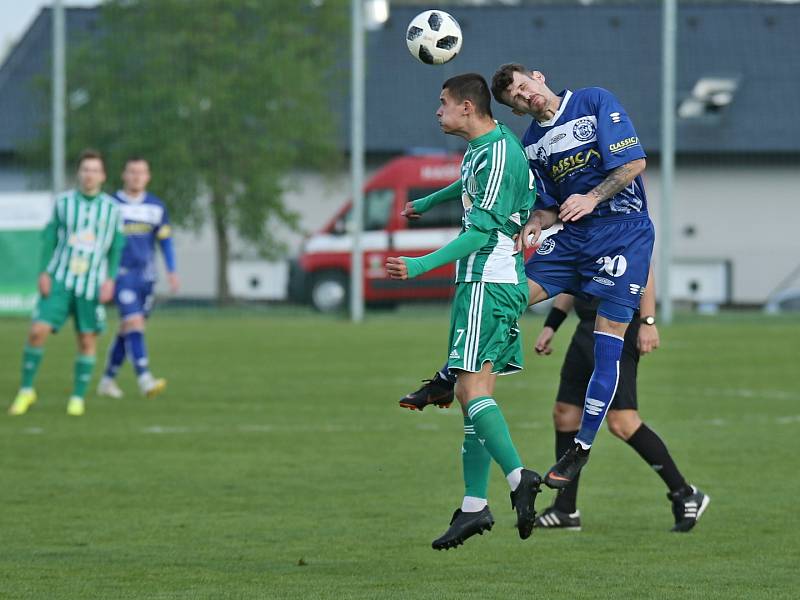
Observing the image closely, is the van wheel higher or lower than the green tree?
lower

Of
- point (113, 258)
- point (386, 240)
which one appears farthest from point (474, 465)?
point (386, 240)

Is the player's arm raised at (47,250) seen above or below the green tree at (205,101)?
below

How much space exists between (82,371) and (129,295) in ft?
5.62

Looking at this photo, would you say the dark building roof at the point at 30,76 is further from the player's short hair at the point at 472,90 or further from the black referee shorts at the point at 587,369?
the player's short hair at the point at 472,90

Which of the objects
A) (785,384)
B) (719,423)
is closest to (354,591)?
(719,423)

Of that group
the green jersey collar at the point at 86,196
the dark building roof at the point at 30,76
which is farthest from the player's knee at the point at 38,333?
the dark building roof at the point at 30,76

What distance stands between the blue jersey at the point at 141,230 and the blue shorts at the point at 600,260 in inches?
317

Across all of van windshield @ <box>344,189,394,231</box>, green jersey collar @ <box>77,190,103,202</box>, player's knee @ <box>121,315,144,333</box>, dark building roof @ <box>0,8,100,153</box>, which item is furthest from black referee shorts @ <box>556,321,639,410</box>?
dark building roof @ <box>0,8,100,153</box>

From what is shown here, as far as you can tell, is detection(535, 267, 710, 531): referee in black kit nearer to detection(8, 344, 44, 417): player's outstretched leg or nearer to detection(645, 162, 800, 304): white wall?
detection(8, 344, 44, 417): player's outstretched leg

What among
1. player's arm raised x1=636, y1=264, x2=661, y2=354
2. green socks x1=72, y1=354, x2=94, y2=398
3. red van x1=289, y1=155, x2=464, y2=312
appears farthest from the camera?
red van x1=289, y1=155, x2=464, y2=312

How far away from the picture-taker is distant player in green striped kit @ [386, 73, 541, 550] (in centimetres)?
712

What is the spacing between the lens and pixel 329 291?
31641 mm

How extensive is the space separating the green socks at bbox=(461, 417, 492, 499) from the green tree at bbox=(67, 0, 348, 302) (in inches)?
955

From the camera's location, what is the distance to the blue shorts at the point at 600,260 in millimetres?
8031
